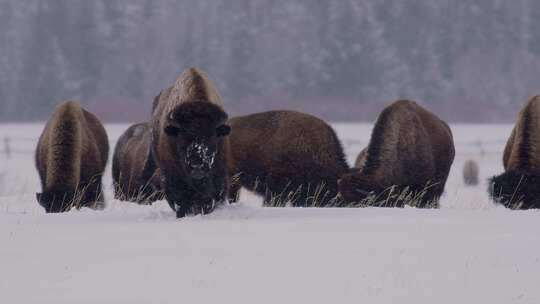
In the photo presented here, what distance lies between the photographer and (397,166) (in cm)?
1086

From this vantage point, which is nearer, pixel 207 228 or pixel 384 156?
pixel 207 228

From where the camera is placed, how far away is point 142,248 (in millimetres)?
6754

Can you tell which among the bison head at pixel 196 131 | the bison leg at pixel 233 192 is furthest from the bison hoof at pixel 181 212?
the bison leg at pixel 233 192

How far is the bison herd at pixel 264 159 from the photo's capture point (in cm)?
880

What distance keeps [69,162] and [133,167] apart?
12.2ft

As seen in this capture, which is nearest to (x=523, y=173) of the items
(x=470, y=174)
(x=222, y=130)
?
(x=222, y=130)

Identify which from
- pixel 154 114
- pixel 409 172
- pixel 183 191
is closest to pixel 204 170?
pixel 183 191

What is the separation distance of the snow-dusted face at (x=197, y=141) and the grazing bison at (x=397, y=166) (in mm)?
2470

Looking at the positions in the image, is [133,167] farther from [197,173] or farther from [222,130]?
[197,173]

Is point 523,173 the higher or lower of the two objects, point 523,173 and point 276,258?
the lower

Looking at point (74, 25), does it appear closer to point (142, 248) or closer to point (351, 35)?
point (351, 35)

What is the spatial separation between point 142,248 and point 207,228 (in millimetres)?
1036

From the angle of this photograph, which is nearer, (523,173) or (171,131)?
(171,131)

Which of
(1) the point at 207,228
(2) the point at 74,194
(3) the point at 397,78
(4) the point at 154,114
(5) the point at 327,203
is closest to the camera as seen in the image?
(1) the point at 207,228
